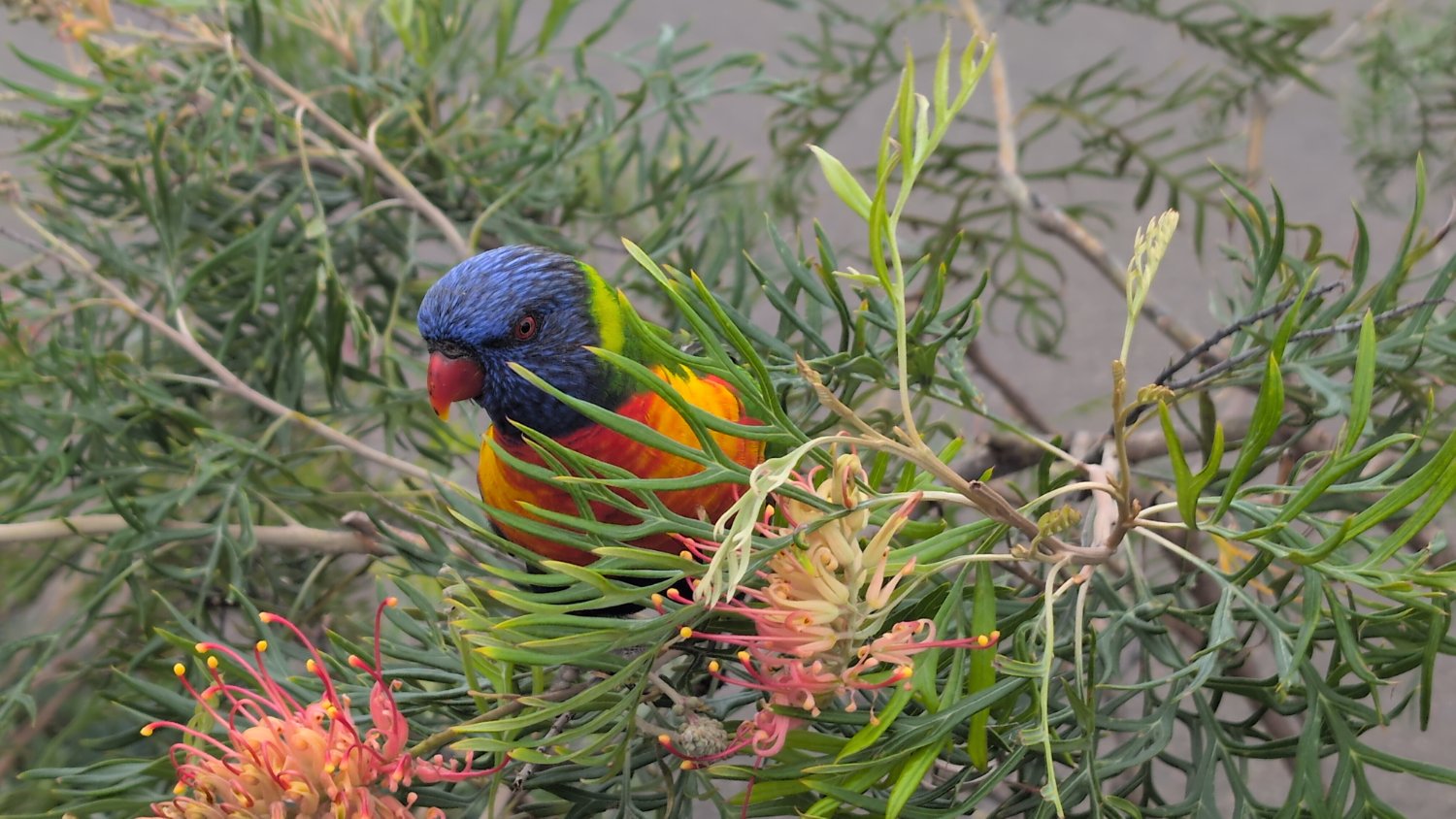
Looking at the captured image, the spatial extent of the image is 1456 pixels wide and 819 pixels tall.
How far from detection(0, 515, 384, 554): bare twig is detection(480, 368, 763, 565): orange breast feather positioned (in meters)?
0.10

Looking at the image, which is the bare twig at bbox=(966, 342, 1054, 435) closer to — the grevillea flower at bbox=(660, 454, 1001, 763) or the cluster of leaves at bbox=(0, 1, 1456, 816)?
the cluster of leaves at bbox=(0, 1, 1456, 816)

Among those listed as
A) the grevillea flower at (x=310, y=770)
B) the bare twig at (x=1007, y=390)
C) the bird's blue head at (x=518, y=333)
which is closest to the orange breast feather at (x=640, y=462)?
the bird's blue head at (x=518, y=333)

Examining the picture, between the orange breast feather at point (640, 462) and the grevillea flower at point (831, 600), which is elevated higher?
the grevillea flower at point (831, 600)

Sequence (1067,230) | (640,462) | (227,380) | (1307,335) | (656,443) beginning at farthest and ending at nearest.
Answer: (1067,230)
(227,380)
(640,462)
(1307,335)
(656,443)

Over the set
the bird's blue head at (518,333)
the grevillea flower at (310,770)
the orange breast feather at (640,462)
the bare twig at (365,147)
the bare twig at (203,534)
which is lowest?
the bare twig at (203,534)

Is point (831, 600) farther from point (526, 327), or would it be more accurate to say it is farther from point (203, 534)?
point (203, 534)

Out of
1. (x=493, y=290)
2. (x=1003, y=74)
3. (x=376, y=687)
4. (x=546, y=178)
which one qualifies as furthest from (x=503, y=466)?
(x=1003, y=74)

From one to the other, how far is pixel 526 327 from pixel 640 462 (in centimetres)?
11

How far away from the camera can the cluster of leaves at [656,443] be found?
1.17ft

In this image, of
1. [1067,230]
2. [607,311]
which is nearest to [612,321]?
[607,311]

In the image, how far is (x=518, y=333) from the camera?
0.62m

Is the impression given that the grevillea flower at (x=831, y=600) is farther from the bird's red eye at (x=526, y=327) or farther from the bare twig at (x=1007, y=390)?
the bare twig at (x=1007, y=390)

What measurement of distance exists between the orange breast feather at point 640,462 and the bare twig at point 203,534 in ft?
0.32

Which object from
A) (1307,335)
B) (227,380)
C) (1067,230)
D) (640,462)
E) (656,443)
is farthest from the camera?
(1067,230)
